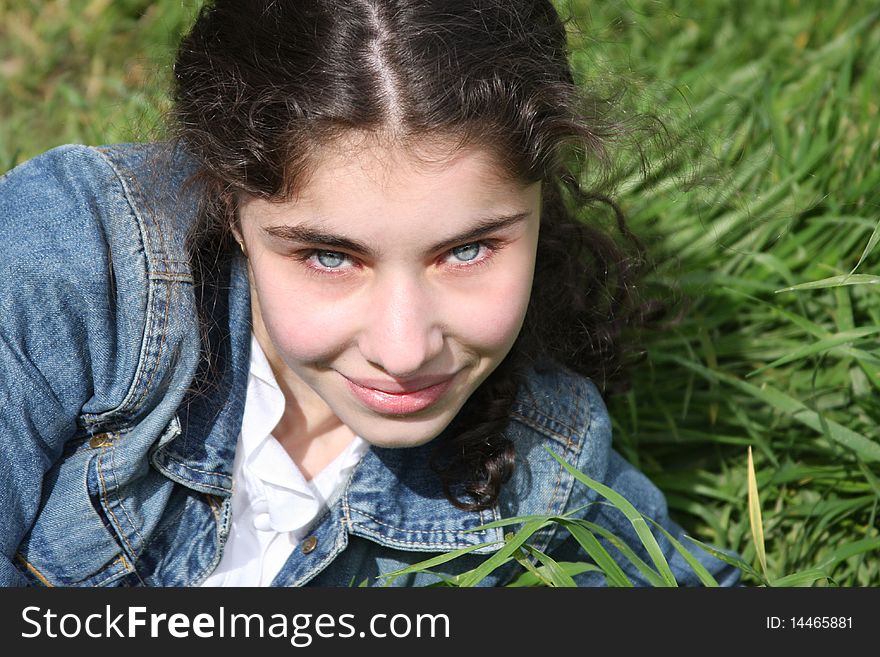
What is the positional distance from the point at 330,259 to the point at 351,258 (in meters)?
0.03

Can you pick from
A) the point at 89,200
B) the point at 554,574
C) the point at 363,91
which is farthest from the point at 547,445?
the point at 89,200

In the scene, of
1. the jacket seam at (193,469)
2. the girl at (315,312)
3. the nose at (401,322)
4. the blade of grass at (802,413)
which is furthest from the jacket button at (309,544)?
the blade of grass at (802,413)

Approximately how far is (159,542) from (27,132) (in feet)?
4.73

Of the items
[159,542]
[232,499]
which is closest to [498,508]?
[232,499]

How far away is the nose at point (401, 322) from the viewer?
1544 mm

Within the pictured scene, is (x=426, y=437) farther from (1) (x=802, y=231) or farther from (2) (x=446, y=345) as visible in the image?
(1) (x=802, y=231)

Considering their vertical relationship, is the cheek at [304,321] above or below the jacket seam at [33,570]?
above

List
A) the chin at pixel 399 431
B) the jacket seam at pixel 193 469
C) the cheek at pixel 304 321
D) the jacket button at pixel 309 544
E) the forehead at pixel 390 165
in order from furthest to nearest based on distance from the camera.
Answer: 1. the jacket button at pixel 309 544
2. the jacket seam at pixel 193 469
3. the chin at pixel 399 431
4. the cheek at pixel 304 321
5. the forehead at pixel 390 165

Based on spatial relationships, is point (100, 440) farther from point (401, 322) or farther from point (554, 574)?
point (554, 574)

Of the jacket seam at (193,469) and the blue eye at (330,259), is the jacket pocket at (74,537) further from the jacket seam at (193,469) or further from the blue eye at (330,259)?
the blue eye at (330,259)

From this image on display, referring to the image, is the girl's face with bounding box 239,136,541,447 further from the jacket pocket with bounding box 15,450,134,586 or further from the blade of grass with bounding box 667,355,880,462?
the blade of grass with bounding box 667,355,880,462

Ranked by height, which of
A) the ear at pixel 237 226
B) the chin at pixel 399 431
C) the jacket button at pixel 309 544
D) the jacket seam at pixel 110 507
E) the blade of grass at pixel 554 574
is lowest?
the blade of grass at pixel 554 574

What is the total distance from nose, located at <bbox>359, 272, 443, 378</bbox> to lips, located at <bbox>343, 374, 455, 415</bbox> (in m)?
0.10

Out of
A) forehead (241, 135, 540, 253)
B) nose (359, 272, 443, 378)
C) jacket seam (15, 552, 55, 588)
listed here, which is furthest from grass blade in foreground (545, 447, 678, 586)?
jacket seam (15, 552, 55, 588)
